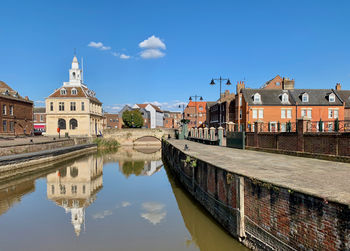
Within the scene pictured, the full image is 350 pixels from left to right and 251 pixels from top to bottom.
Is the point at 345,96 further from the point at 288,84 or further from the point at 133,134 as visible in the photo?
the point at 133,134

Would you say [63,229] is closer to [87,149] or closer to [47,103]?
[87,149]

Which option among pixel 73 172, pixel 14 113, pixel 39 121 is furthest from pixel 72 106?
pixel 73 172

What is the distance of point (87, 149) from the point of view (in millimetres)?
47531

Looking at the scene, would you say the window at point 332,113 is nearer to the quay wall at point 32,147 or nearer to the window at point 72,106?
the quay wall at point 32,147

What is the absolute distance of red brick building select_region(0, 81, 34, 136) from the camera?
141 feet

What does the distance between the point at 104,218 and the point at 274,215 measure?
8250 millimetres

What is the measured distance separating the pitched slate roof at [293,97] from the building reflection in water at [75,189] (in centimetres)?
2834

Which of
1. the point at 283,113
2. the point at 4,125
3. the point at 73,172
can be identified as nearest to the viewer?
the point at 73,172

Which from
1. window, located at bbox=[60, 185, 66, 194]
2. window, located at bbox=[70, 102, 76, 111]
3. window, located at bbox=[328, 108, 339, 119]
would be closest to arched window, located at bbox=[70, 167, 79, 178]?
window, located at bbox=[60, 185, 66, 194]

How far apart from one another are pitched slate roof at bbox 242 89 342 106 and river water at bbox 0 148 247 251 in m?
27.6

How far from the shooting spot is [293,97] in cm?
4247

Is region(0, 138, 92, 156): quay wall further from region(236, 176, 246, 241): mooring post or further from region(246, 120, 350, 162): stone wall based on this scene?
region(236, 176, 246, 241): mooring post

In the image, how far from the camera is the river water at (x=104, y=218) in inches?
365

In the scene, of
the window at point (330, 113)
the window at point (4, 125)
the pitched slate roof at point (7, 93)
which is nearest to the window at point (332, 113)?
the window at point (330, 113)
